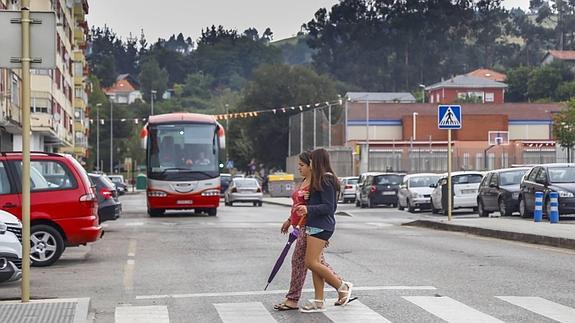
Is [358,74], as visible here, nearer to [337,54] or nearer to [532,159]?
[337,54]

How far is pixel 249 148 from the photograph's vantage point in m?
107

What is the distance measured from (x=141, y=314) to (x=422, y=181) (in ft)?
106

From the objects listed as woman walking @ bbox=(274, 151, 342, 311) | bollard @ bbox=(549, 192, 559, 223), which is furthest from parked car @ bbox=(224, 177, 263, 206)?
woman walking @ bbox=(274, 151, 342, 311)

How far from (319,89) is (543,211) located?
6799 centimetres

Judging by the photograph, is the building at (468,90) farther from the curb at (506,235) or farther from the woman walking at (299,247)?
the woman walking at (299,247)

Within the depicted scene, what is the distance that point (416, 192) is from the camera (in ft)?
137

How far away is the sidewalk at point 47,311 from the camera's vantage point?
413 inches

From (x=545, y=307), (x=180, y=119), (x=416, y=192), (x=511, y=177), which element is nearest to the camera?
(x=545, y=307)

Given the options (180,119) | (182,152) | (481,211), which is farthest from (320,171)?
(180,119)

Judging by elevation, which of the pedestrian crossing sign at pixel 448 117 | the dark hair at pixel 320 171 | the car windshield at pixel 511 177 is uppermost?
the pedestrian crossing sign at pixel 448 117

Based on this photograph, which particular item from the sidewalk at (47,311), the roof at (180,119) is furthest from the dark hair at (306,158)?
the roof at (180,119)

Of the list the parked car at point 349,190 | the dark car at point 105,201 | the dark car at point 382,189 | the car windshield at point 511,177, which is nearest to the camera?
the dark car at point 105,201

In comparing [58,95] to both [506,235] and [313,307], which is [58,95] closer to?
[506,235]

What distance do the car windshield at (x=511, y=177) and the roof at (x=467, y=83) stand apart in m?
96.1
